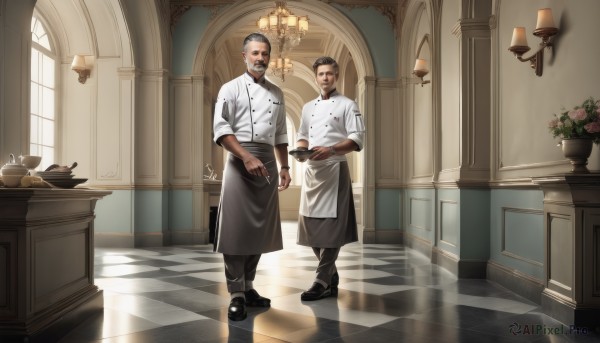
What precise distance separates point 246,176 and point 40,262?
1247mm

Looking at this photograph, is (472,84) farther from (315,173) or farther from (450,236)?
(315,173)

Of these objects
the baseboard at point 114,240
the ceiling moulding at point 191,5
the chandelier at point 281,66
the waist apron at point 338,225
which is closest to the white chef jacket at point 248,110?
the waist apron at point 338,225

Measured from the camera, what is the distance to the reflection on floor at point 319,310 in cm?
299

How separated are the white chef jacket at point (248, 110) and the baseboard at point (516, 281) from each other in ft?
7.23

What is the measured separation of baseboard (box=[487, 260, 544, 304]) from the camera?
4.04 m

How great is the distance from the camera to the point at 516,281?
4.43m

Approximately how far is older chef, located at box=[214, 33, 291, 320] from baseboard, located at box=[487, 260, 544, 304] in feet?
6.39

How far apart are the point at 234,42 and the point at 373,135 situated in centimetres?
607

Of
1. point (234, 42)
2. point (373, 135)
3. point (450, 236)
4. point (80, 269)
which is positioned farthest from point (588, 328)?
point (234, 42)

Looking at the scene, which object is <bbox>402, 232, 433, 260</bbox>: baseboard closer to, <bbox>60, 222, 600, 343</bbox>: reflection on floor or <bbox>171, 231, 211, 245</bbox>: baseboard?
<bbox>60, 222, 600, 343</bbox>: reflection on floor

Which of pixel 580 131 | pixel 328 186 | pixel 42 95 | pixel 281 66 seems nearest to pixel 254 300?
pixel 328 186

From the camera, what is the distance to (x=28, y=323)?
259 centimetres

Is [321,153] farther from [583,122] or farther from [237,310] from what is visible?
[583,122]

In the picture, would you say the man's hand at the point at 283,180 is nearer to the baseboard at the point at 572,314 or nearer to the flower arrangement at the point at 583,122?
the flower arrangement at the point at 583,122
